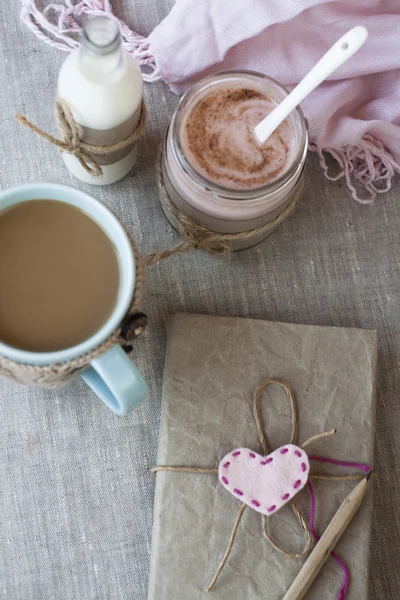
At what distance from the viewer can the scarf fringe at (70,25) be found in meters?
0.70

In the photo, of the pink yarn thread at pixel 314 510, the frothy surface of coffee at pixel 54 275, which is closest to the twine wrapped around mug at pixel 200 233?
the frothy surface of coffee at pixel 54 275

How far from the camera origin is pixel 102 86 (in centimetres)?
55

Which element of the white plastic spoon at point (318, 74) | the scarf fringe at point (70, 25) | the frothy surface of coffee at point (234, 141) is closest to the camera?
the white plastic spoon at point (318, 74)

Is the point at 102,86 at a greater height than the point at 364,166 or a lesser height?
greater

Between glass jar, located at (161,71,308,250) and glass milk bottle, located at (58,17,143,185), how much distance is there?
46 millimetres

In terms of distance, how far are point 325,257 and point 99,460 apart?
1.03 feet

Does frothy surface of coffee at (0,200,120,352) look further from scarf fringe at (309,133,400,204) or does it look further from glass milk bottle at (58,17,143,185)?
scarf fringe at (309,133,400,204)

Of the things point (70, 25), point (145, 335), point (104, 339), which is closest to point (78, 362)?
point (104, 339)

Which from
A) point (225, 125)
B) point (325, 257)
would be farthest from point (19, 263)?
point (325, 257)

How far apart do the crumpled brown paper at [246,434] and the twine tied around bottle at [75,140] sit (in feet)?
0.56

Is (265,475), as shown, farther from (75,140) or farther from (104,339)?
(75,140)

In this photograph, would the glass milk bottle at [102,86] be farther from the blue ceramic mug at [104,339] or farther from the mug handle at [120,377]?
the mug handle at [120,377]

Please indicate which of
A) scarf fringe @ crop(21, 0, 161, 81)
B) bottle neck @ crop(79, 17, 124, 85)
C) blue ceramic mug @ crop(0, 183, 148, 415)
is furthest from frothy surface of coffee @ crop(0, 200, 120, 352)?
scarf fringe @ crop(21, 0, 161, 81)

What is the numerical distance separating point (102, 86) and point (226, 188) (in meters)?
0.13
